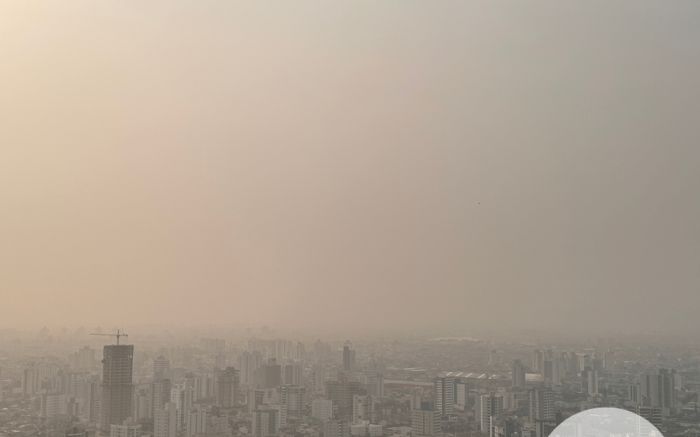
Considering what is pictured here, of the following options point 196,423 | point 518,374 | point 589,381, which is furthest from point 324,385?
point 589,381

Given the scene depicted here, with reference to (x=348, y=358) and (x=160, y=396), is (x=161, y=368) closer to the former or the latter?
(x=160, y=396)

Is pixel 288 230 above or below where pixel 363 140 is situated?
below

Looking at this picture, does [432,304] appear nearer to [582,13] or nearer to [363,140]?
[363,140]

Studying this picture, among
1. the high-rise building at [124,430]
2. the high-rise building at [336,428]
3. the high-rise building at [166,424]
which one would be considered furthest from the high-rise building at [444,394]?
the high-rise building at [124,430]

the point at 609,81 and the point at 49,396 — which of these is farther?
the point at 609,81

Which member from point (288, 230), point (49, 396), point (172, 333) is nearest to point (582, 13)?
point (288, 230)

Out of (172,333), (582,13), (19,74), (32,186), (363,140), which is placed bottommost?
(172,333)

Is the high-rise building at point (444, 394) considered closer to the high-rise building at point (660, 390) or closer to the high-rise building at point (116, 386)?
the high-rise building at point (660, 390)
